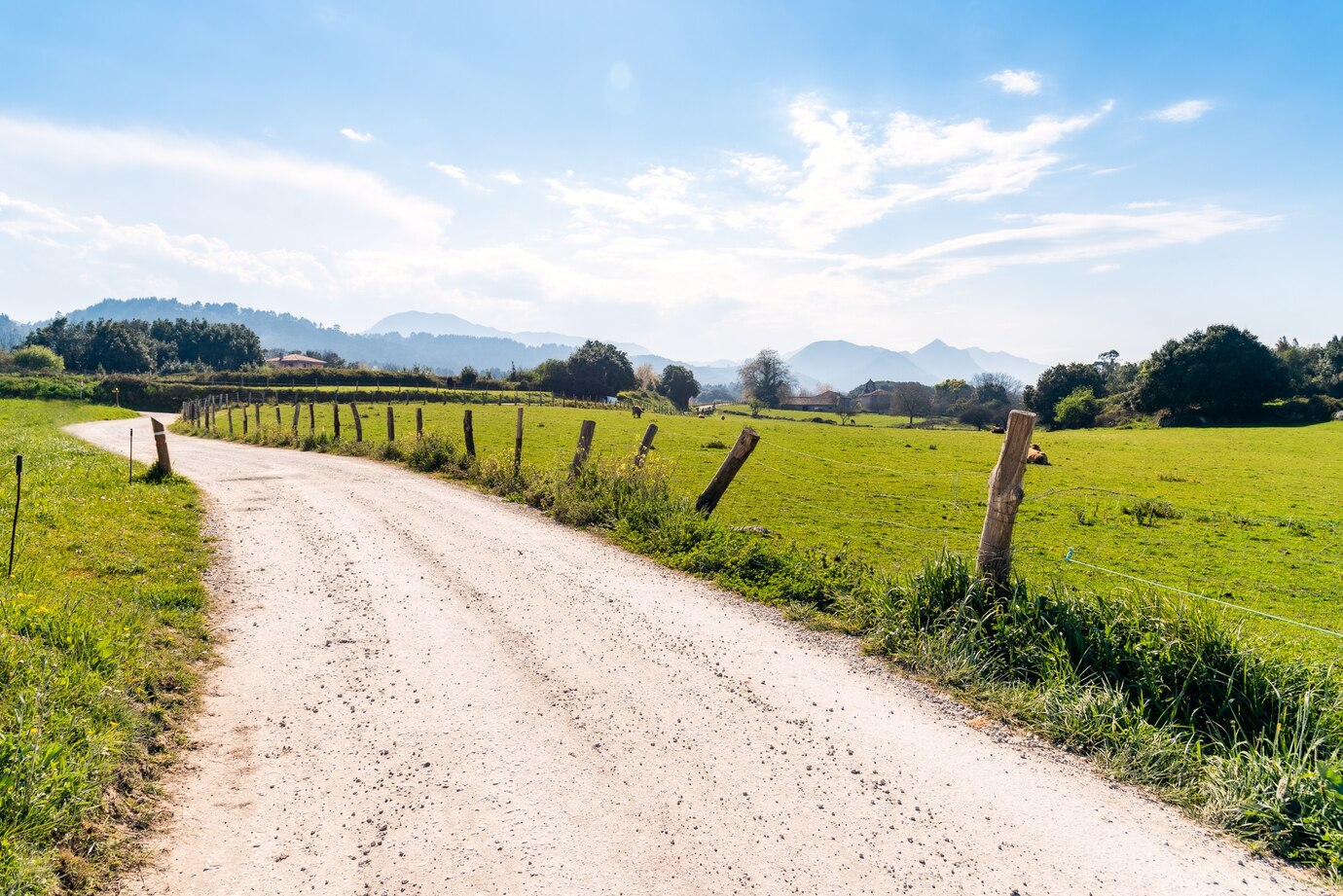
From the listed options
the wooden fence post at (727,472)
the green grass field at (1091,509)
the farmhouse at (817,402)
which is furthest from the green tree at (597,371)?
the wooden fence post at (727,472)

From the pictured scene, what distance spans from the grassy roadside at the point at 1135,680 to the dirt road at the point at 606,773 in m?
0.38

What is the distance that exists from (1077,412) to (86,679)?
82789 millimetres

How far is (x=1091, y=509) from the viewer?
1864 cm

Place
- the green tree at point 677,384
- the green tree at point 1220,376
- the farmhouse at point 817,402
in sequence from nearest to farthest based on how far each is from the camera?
the green tree at point 1220,376 → the green tree at point 677,384 → the farmhouse at point 817,402

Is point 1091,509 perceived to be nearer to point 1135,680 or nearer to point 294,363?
point 1135,680

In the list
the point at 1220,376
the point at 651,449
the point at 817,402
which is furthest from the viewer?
the point at 817,402

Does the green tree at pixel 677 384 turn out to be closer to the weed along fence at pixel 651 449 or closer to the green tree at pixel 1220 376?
the weed along fence at pixel 651 449

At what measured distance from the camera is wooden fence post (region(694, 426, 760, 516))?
36.0 ft

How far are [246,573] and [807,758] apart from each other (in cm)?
820

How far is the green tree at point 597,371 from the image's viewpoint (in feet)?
358

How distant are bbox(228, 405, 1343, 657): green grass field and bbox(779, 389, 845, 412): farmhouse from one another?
9591 centimetres

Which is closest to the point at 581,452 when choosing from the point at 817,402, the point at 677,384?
the point at 677,384

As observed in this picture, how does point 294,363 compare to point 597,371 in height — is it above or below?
above

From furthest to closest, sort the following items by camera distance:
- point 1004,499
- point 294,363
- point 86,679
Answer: point 294,363
point 1004,499
point 86,679
